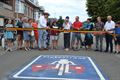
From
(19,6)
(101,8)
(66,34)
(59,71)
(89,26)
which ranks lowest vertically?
(59,71)

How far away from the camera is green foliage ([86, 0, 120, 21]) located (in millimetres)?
72438

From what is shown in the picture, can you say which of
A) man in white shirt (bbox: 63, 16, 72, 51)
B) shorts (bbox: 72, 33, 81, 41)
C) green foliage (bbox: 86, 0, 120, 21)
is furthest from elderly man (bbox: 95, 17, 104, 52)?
green foliage (bbox: 86, 0, 120, 21)

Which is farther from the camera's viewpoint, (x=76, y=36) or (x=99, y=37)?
(x=76, y=36)

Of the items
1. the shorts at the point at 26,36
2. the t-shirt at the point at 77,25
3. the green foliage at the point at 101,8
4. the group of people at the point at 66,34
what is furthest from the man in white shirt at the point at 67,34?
the green foliage at the point at 101,8

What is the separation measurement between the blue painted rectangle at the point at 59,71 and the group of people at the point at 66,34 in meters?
6.33

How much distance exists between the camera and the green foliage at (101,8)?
72.4 meters

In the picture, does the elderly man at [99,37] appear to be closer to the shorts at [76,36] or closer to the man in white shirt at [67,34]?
the shorts at [76,36]

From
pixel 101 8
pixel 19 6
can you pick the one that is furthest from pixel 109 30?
pixel 101 8

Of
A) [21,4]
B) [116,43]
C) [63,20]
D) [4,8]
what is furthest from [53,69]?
[21,4]

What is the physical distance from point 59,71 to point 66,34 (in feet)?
34.3

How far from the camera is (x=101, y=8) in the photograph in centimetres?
8856

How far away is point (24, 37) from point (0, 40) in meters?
3.12

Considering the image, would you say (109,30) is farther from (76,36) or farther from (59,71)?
(59,71)

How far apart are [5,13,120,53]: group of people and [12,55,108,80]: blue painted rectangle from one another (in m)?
6.33
